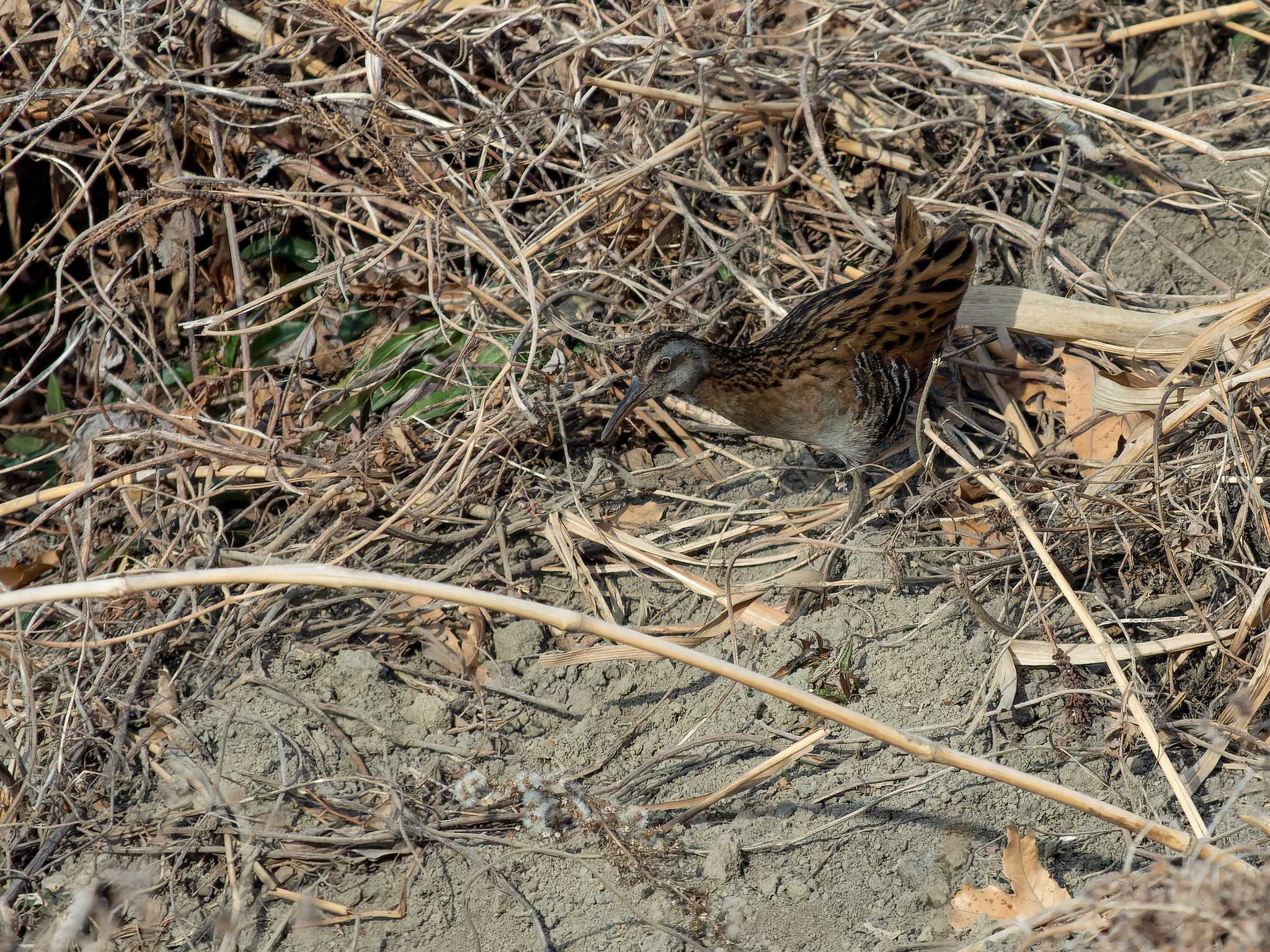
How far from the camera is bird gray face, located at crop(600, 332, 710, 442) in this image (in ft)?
13.5

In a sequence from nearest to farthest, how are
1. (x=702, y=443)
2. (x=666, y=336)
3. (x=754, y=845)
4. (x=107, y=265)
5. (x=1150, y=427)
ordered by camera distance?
(x=754, y=845)
(x=1150, y=427)
(x=666, y=336)
(x=702, y=443)
(x=107, y=265)

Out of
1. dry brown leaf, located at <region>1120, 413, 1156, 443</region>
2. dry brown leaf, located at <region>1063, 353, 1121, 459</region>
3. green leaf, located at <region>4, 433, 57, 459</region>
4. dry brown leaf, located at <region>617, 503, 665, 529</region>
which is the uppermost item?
dry brown leaf, located at <region>1120, 413, 1156, 443</region>

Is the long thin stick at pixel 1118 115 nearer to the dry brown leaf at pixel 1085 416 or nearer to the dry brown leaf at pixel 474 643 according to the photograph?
the dry brown leaf at pixel 1085 416

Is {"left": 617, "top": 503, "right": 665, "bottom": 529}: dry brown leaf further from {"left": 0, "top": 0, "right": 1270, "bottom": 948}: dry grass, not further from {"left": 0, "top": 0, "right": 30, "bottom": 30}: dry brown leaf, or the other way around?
{"left": 0, "top": 0, "right": 30, "bottom": 30}: dry brown leaf

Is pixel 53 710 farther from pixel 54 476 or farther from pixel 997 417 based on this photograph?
pixel 997 417

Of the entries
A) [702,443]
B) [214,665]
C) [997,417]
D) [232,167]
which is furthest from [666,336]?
[232,167]

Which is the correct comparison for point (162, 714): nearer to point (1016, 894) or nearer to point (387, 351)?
point (387, 351)

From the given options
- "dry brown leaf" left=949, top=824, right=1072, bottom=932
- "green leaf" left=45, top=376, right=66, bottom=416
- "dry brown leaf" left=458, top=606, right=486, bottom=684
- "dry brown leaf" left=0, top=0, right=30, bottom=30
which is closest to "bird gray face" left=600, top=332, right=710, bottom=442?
"dry brown leaf" left=458, top=606, right=486, bottom=684

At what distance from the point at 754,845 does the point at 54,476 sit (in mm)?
3329

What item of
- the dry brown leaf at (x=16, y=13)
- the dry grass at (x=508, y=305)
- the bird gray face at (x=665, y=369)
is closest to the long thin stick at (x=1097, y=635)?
the dry grass at (x=508, y=305)

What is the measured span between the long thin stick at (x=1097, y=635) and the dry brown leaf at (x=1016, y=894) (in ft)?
1.27

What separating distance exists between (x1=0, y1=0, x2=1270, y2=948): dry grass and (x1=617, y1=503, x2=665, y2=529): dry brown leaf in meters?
0.05

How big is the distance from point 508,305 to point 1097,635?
2.52m

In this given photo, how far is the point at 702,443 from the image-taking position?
461cm
